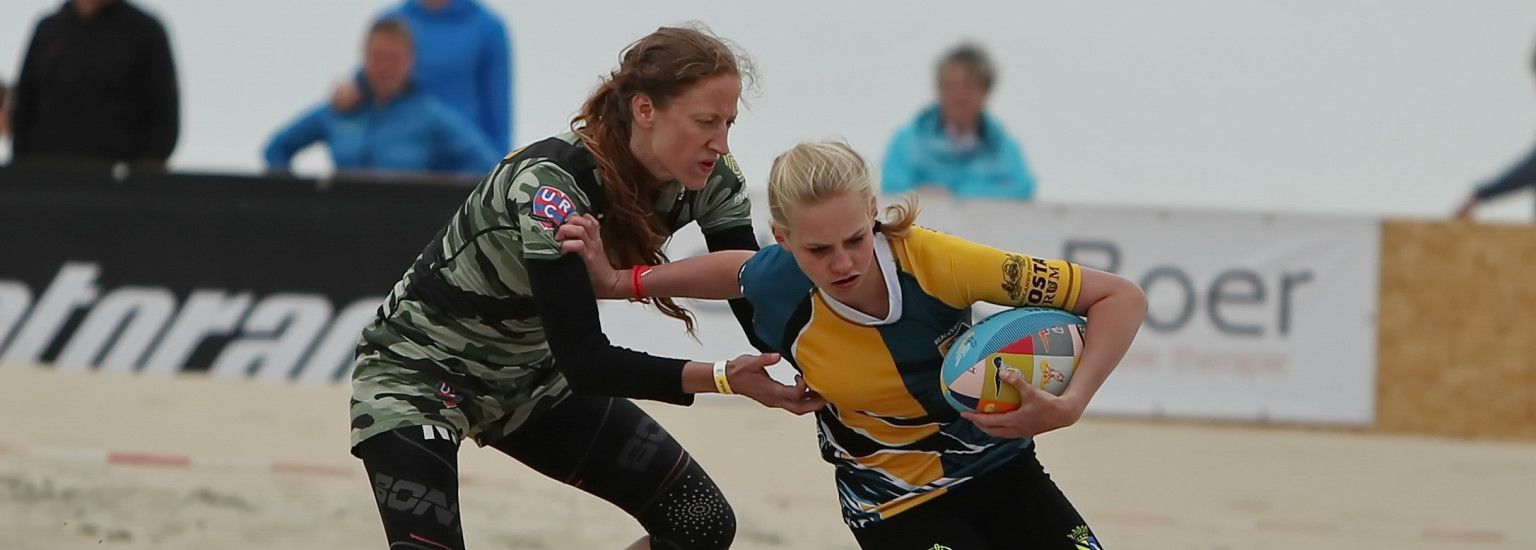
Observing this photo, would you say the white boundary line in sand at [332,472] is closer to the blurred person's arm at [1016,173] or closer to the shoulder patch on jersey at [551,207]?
the blurred person's arm at [1016,173]

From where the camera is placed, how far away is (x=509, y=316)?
3953mm

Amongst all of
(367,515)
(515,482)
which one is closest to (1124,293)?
(367,515)

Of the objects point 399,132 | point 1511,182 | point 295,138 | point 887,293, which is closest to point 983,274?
point 887,293

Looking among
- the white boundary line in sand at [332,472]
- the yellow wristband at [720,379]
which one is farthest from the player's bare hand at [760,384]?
the white boundary line in sand at [332,472]

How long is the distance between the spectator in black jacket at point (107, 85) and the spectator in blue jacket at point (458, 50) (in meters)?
0.83

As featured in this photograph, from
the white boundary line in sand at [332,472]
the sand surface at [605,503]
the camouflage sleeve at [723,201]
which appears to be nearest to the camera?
the camouflage sleeve at [723,201]

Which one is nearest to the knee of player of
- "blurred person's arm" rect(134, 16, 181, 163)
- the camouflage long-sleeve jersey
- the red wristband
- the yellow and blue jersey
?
the camouflage long-sleeve jersey

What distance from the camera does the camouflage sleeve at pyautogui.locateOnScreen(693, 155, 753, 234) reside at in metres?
4.05

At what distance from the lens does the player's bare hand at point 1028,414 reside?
3.50m

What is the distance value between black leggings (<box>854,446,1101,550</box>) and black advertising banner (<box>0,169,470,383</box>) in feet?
17.1

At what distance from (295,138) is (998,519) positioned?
20.6 ft

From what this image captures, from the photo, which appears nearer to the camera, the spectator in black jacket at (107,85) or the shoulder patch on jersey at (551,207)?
the shoulder patch on jersey at (551,207)

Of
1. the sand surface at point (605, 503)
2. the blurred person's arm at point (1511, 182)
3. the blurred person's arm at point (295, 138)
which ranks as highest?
the blurred person's arm at point (295, 138)

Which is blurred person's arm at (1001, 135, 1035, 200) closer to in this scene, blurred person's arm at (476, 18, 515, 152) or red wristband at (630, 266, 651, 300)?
blurred person's arm at (476, 18, 515, 152)
